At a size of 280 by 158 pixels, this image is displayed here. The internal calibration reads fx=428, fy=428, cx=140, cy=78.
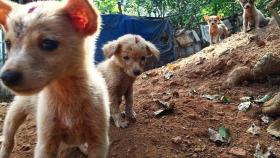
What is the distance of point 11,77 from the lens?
305 cm

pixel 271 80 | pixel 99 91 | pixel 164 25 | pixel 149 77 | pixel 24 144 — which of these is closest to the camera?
pixel 99 91

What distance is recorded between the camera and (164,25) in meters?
17.3

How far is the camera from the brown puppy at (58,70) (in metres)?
3.22

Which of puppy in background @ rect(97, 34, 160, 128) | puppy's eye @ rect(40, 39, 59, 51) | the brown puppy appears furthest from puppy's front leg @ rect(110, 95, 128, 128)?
puppy's eye @ rect(40, 39, 59, 51)

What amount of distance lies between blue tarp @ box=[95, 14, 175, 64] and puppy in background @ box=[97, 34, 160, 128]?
5.94 m

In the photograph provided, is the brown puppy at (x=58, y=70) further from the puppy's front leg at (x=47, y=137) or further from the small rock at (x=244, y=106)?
the small rock at (x=244, y=106)

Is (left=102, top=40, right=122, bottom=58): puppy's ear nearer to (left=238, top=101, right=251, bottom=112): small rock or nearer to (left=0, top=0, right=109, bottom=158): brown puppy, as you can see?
(left=238, top=101, right=251, bottom=112): small rock

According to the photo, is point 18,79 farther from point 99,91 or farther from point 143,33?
point 143,33

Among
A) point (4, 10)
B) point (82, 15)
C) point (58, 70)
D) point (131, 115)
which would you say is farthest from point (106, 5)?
point (58, 70)

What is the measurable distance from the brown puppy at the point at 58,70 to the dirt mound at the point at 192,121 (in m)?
1.29

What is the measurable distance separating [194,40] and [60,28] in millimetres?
17524

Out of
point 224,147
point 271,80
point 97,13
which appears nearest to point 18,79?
point 97,13

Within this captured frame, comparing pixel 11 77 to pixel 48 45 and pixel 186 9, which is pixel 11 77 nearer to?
pixel 48 45

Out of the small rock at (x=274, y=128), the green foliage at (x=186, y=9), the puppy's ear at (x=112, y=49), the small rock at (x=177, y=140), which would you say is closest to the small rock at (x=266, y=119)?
the small rock at (x=274, y=128)
